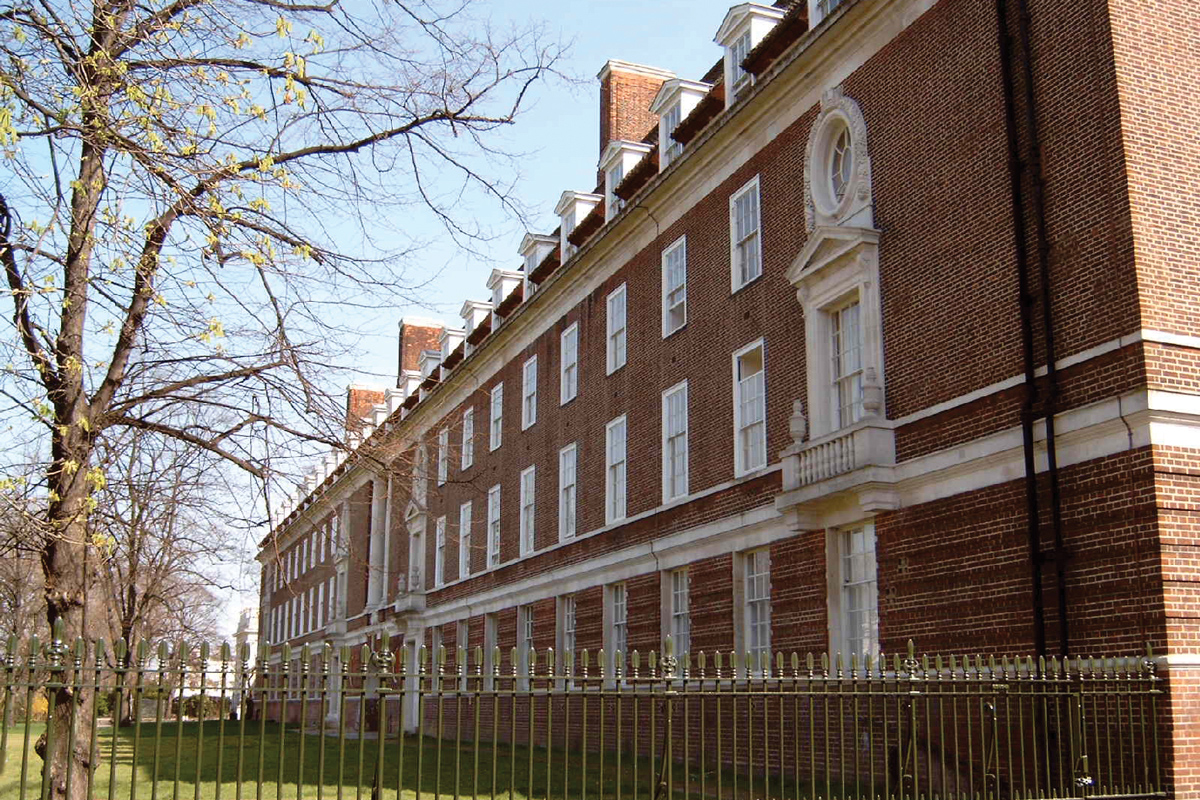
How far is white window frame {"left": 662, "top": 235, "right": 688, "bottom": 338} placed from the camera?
2338 centimetres

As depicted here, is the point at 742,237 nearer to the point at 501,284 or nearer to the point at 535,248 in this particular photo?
the point at 535,248

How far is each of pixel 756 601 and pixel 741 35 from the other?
33.4ft

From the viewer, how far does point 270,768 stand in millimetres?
22672

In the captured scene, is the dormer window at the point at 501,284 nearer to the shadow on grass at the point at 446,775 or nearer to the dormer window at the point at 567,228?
the dormer window at the point at 567,228

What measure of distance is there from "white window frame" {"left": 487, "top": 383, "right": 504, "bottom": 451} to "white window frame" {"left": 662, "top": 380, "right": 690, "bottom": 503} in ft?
36.6

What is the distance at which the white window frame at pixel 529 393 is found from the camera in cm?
3159

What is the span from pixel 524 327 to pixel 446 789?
17064mm

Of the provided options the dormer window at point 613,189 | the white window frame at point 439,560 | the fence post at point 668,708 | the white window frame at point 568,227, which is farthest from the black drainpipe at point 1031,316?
the white window frame at point 439,560

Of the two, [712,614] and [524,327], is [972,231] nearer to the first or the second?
[712,614]

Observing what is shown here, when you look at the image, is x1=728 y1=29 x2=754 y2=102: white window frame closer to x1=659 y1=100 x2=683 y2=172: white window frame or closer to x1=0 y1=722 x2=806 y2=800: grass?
x1=659 y1=100 x2=683 y2=172: white window frame

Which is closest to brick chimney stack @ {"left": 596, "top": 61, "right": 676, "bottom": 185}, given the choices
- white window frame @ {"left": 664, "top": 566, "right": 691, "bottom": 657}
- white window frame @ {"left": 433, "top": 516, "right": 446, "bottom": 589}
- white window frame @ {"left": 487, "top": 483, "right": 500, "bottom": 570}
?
white window frame @ {"left": 487, "top": 483, "right": 500, "bottom": 570}

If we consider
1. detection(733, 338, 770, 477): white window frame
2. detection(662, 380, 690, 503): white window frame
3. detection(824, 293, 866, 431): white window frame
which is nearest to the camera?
detection(824, 293, 866, 431): white window frame

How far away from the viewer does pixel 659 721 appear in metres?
22.8

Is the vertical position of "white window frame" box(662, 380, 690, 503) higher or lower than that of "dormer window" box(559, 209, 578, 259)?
lower
